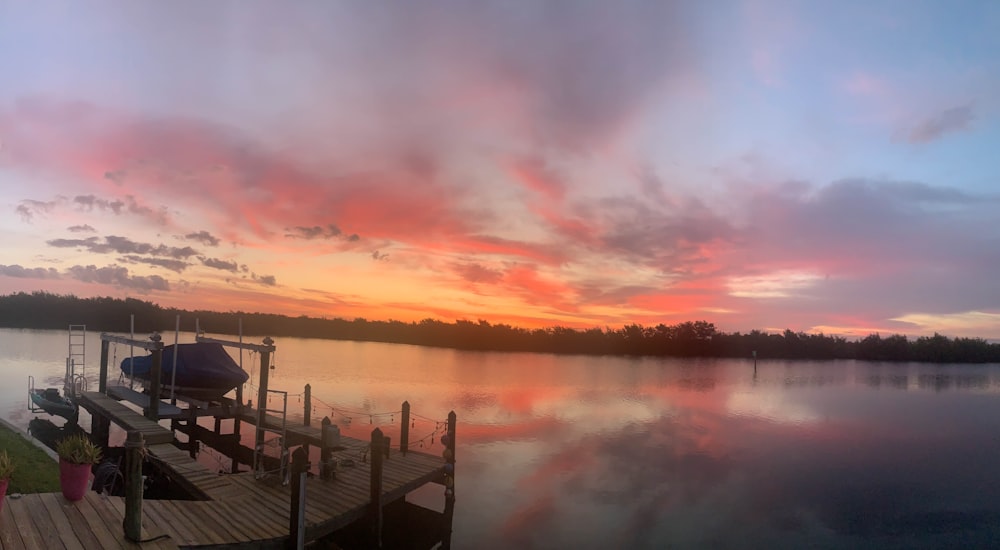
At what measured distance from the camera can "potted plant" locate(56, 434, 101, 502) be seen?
10.2 m

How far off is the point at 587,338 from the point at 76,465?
525ft

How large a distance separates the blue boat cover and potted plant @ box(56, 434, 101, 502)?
17581mm

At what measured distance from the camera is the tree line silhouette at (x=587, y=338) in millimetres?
152250

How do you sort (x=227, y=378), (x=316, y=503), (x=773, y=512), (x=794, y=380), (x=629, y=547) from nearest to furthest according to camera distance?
(x=316, y=503) < (x=629, y=547) < (x=773, y=512) < (x=227, y=378) < (x=794, y=380)

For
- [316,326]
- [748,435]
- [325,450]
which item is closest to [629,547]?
[325,450]

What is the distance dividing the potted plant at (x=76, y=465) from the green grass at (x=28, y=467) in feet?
14.6

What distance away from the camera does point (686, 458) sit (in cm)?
3344

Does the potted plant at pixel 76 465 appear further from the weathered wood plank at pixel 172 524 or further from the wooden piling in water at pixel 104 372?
the wooden piling in water at pixel 104 372

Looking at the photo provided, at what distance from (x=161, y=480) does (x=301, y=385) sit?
1399 inches

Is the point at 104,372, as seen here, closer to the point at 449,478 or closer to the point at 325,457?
the point at 325,457

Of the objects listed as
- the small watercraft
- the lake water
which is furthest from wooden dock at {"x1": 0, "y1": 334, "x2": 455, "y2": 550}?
the small watercraft

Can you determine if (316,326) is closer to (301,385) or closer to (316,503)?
(301,385)

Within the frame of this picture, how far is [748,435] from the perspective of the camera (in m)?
41.0

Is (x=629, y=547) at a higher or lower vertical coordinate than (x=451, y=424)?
lower
